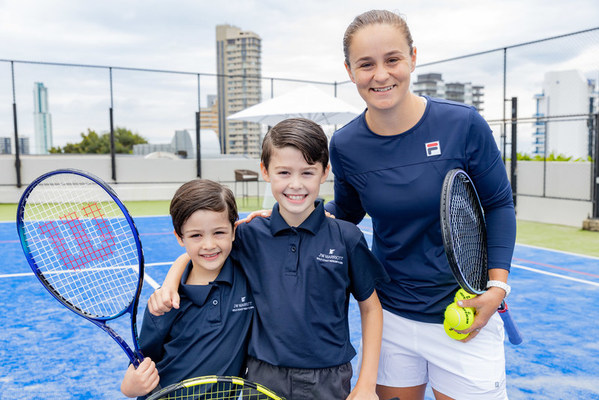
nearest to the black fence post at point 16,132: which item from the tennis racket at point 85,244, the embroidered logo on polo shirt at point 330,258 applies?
the tennis racket at point 85,244

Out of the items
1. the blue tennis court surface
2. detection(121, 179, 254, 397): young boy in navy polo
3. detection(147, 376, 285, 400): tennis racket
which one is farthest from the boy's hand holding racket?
the blue tennis court surface

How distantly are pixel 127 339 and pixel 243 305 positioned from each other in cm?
244

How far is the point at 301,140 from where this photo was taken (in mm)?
1563

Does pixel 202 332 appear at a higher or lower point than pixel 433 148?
lower

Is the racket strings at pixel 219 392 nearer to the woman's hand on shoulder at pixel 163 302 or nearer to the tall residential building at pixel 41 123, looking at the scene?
the woman's hand on shoulder at pixel 163 302

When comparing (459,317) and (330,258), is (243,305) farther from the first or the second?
(459,317)

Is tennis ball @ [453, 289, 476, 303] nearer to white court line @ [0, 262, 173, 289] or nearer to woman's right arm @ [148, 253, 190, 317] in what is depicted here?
woman's right arm @ [148, 253, 190, 317]

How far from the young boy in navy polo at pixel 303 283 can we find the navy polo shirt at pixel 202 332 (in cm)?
5

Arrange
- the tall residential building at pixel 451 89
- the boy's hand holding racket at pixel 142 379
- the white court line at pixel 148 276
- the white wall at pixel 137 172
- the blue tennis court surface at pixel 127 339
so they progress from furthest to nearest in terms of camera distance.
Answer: the white wall at pixel 137 172, the tall residential building at pixel 451 89, the white court line at pixel 148 276, the blue tennis court surface at pixel 127 339, the boy's hand holding racket at pixel 142 379

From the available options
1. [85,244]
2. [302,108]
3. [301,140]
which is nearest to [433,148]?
[301,140]

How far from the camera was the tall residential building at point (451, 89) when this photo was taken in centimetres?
1150

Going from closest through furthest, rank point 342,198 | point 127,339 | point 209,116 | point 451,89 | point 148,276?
point 342,198, point 127,339, point 148,276, point 451,89, point 209,116

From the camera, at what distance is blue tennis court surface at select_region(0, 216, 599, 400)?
3.01m

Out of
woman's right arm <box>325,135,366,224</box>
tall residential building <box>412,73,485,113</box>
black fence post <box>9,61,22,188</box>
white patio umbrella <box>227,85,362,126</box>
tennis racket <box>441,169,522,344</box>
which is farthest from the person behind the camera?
black fence post <box>9,61,22,188</box>
